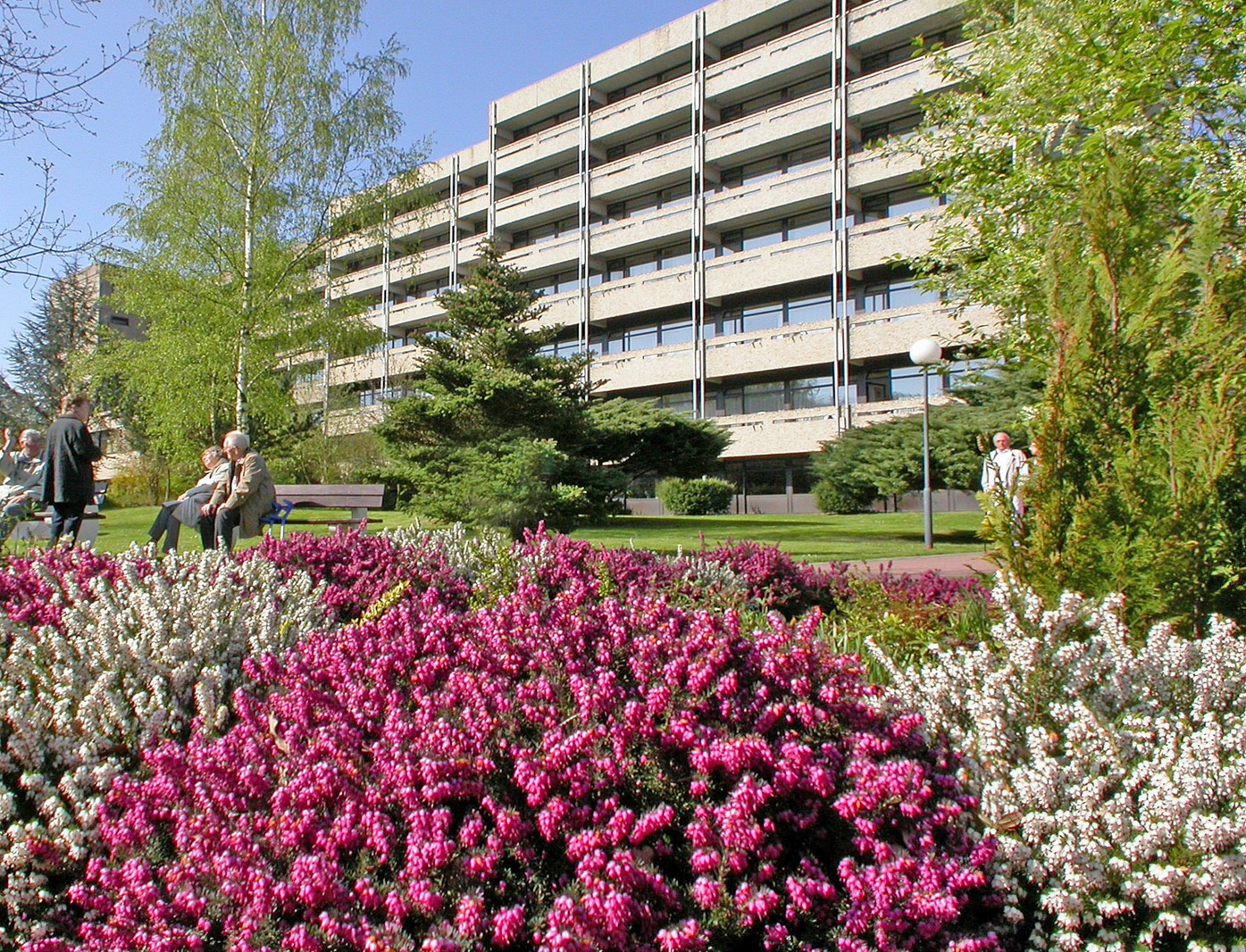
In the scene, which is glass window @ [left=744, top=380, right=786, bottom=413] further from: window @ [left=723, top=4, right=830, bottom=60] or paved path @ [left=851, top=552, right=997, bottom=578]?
paved path @ [left=851, top=552, right=997, bottom=578]

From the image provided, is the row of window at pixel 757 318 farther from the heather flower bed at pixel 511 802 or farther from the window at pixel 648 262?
the heather flower bed at pixel 511 802

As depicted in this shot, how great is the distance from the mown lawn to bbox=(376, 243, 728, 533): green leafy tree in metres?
1.14

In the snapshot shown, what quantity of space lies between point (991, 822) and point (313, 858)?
1535mm

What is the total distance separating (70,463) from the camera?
977 cm

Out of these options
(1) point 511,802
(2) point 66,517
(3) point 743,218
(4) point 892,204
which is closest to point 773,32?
(3) point 743,218

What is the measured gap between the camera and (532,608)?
9.04ft

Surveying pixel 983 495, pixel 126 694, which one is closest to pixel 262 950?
pixel 126 694

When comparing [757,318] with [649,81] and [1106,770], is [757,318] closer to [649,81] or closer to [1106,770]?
[649,81]

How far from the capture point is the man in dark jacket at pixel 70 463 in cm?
976

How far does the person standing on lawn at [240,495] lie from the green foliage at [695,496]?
20.5 meters

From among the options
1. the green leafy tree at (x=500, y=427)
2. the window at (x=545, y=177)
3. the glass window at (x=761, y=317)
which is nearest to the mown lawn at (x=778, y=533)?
the green leafy tree at (x=500, y=427)

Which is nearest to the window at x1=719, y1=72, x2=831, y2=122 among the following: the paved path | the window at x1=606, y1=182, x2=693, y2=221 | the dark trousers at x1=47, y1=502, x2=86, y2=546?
the window at x1=606, y1=182, x2=693, y2=221

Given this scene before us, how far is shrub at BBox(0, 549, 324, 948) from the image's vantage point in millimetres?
2092

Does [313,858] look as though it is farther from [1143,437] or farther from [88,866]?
[1143,437]
